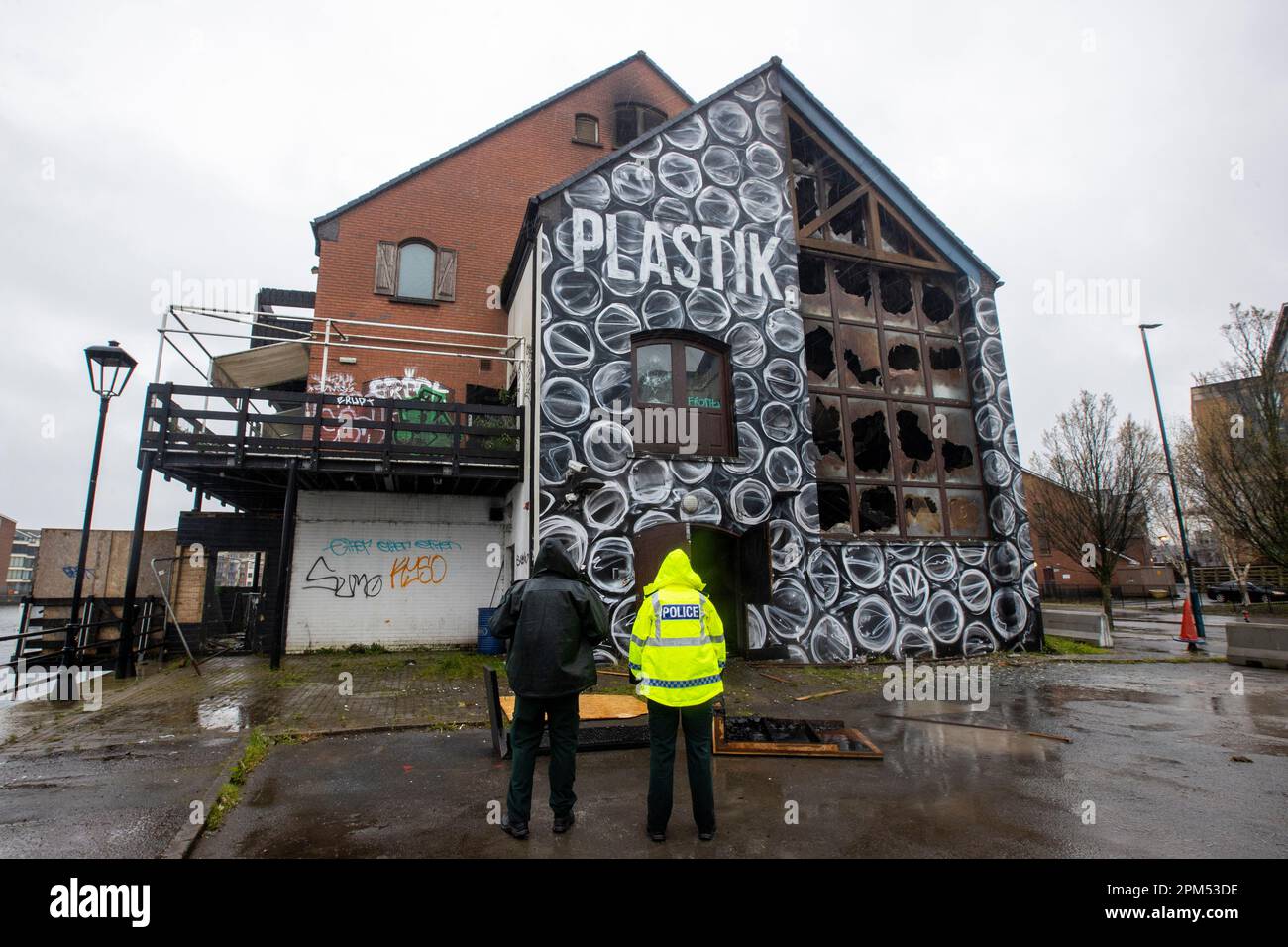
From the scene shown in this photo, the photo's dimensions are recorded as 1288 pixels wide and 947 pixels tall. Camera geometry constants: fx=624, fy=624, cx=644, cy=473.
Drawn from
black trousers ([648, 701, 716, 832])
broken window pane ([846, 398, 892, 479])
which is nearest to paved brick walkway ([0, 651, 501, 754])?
black trousers ([648, 701, 716, 832])

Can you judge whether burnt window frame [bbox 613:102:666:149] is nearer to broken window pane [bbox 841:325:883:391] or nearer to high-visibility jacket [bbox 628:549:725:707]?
broken window pane [bbox 841:325:883:391]

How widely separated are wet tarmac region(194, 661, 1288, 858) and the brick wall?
10276 mm

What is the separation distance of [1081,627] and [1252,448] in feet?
17.6

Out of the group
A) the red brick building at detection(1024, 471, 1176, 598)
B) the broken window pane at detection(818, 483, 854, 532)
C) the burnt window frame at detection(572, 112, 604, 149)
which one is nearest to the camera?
the broken window pane at detection(818, 483, 854, 532)

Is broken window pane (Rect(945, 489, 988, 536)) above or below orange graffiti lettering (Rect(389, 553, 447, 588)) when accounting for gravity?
above

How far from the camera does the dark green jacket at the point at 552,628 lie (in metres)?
4.24

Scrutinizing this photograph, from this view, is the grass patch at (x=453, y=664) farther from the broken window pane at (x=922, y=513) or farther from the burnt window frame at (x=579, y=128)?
the burnt window frame at (x=579, y=128)

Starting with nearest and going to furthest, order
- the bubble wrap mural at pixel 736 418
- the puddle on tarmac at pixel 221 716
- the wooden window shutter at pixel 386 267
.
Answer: the puddle on tarmac at pixel 221 716
the bubble wrap mural at pixel 736 418
the wooden window shutter at pixel 386 267

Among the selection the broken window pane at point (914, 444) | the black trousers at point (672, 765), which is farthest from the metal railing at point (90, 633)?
the broken window pane at point (914, 444)

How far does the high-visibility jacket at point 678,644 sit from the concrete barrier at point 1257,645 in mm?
12978

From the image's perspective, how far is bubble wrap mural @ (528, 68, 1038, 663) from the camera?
11.2 m

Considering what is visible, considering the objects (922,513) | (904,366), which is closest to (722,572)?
(922,513)
